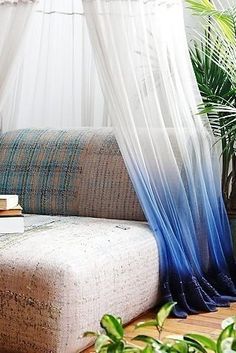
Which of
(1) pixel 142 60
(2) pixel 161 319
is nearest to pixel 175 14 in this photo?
(1) pixel 142 60

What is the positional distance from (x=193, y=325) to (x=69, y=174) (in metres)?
0.87

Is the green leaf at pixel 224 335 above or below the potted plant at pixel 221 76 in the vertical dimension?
below

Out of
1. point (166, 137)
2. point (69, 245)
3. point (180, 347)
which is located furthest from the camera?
point (166, 137)

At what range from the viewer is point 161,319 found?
72 centimetres

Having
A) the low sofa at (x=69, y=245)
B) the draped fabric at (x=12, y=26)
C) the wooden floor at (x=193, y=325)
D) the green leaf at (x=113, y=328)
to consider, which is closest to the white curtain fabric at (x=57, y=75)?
the low sofa at (x=69, y=245)

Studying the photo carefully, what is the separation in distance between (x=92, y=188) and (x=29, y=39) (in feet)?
2.71

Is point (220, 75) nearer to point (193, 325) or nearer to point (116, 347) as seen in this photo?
point (193, 325)

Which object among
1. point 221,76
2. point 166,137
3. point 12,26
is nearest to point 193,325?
point 166,137

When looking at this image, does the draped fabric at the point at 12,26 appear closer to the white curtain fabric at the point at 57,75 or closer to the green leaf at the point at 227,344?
the white curtain fabric at the point at 57,75

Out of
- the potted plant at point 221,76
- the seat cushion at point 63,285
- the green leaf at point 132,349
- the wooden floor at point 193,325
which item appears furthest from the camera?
the potted plant at point 221,76

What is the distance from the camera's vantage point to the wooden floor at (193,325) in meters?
2.13

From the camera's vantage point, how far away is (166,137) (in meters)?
2.38

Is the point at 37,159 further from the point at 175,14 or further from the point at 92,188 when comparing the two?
the point at 175,14

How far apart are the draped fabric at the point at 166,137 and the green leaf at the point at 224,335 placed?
1629mm
